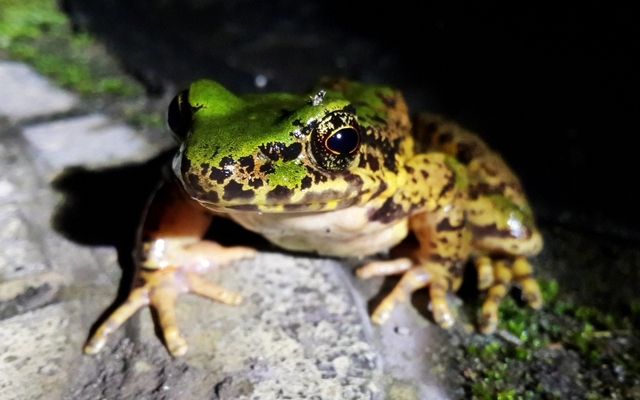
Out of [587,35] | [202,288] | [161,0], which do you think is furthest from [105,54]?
[587,35]

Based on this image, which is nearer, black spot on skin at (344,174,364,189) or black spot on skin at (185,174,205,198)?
→ black spot on skin at (185,174,205,198)

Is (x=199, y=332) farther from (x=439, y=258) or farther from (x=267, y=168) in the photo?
(x=439, y=258)

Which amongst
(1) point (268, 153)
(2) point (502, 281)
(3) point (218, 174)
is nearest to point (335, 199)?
(1) point (268, 153)

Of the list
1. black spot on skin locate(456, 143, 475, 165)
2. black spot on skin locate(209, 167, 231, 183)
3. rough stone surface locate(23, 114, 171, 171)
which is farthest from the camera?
rough stone surface locate(23, 114, 171, 171)

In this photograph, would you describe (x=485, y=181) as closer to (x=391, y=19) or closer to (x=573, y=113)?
(x=573, y=113)

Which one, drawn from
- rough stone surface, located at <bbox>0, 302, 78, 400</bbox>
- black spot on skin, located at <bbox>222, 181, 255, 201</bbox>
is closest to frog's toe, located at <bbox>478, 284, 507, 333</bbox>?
black spot on skin, located at <bbox>222, 181, 255, 201</bbox>

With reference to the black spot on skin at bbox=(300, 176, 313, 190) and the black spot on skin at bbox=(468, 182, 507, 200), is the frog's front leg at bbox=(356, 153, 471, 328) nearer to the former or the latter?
the black spot on skin at bbox=(468, 182, 507, 200)

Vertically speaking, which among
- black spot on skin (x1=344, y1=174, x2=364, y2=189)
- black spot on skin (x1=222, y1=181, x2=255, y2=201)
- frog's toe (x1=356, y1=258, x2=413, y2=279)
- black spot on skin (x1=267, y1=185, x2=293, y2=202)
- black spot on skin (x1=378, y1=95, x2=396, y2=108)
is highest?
black spot on skin (x1=378, y1=95, x2=396, y2=108)
